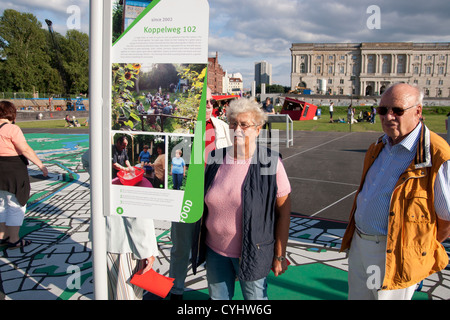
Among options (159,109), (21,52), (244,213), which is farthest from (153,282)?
(21,52)

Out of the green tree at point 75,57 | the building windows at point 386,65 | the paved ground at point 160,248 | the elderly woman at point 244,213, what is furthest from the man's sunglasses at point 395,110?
the building windows at point 386,65

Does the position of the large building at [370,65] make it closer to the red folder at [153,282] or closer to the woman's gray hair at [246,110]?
the woman's gray hair at [246,110]

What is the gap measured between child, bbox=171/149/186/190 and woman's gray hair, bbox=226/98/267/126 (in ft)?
2.40

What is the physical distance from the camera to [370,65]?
107 m

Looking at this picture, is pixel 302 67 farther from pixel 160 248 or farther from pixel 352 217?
pixel 352 217

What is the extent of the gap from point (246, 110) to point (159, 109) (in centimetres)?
77

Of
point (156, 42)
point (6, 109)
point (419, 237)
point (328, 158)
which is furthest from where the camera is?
point (328, 158)

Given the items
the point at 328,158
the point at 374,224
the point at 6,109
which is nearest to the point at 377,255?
the point at 374,224

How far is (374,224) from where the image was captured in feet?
6.98

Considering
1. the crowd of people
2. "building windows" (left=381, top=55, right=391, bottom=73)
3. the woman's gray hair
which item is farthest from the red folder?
"building windows" (left=381, top=55, right=391, bottom=73)

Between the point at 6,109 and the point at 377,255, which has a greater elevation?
the point at 6,109
